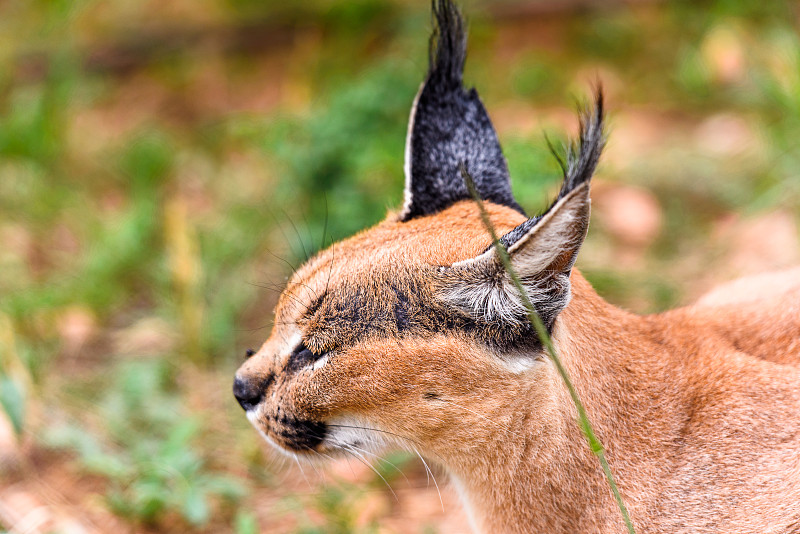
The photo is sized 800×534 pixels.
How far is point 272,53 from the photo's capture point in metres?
9.40

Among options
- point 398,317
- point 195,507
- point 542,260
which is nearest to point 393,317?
point 398,317

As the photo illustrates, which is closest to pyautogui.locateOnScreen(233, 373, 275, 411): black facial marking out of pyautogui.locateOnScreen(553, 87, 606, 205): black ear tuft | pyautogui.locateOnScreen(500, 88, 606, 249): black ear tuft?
pyautogui.locateOnScreen(500, 88, 606, 249): black ear tuft

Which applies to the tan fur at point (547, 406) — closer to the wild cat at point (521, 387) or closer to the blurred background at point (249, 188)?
the wild cat at point (521, 387)

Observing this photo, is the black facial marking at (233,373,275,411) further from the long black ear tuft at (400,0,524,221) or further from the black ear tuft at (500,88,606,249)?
the black ear tuft at (500,88,606,249)

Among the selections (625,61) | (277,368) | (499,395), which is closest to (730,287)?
(499,395)

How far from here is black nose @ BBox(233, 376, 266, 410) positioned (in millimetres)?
3309

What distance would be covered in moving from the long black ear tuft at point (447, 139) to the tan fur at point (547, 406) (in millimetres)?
346

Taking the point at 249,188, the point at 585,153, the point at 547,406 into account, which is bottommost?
the point at 249,188

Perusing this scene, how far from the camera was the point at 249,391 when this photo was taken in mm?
3314

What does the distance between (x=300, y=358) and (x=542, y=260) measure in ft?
3.46

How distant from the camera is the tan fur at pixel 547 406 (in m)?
3.00

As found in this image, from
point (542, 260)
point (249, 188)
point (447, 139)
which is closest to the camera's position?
point (542, 260)

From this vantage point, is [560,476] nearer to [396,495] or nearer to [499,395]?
[499,395]

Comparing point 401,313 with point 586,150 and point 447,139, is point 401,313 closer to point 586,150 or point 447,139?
point 586,150
